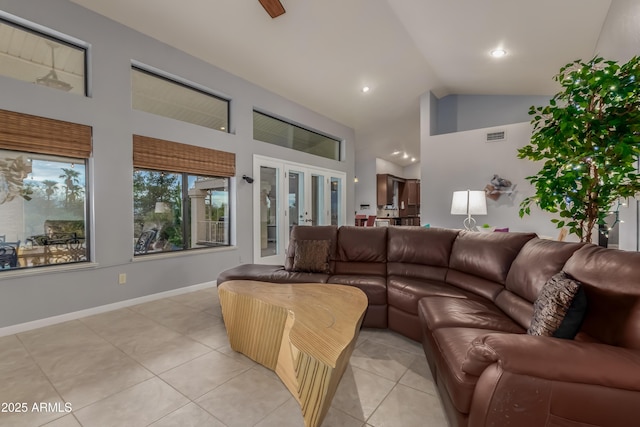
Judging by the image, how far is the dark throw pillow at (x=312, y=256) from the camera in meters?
3.18

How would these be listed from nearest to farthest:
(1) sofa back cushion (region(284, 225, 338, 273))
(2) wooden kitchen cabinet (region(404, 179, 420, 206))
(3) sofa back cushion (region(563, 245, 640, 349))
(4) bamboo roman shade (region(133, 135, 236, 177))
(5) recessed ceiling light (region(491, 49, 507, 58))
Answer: (3) sofa back cushion (region(563, 245, 640, 349)), (1) sofa back cushion (region(284, 225, 338, 273)), (4) bamboo roman shade (region(133, 135, 236, 177)), (5) recessed ceiling light (region(491, 49, 507, 58)), (2) wooden kitchen cabinet (region(404, 179, 420, 206))

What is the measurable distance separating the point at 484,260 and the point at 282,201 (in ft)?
12.9

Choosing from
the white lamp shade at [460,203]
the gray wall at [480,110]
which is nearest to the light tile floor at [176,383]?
the white lamp shade at [460,203]

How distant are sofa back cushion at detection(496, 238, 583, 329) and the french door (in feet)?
12.9

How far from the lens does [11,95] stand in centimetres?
272

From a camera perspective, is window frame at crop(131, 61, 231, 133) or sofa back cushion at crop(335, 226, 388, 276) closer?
sofa back cushion at crop(335, 226, 388, 276)

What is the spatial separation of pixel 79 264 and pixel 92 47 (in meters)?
2.44

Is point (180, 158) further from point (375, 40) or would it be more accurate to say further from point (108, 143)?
point (375, 40)

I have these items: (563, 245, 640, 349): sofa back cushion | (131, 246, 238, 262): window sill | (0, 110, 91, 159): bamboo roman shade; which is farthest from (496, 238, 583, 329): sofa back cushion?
(0, 110, 91, 159): bamboo roman shade

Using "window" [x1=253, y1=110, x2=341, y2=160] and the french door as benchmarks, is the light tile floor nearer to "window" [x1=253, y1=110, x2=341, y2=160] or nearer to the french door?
the french door

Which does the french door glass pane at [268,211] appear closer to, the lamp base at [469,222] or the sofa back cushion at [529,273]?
the lamp base at [469,222]

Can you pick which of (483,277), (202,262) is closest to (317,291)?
(483,277)

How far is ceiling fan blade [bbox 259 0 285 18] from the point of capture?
10.0 ft

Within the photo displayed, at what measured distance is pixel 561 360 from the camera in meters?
1.03
